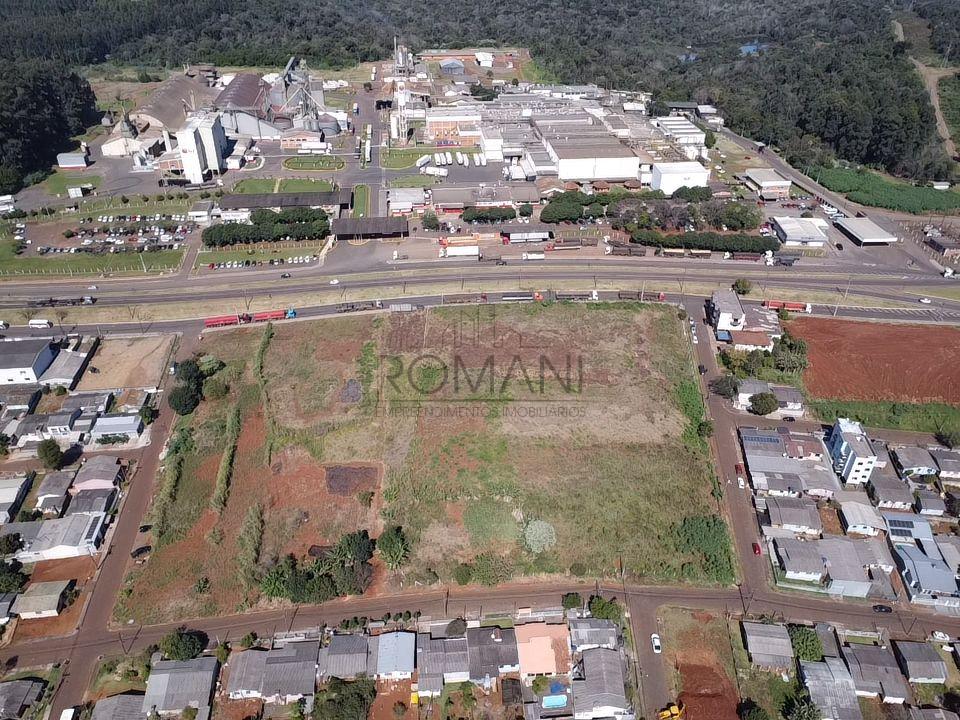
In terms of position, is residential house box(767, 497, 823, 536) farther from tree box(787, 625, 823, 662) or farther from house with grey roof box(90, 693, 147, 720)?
house with grey roof box(90, 693, 147, 720)

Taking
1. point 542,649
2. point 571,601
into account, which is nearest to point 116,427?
point 542,649

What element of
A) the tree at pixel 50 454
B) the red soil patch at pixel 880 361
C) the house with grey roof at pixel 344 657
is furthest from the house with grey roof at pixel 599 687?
the tree at pixel 50 454

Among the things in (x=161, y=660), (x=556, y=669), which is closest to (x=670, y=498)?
(x=556, y=669)

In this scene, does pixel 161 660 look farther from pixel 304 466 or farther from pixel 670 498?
pixel 670 498

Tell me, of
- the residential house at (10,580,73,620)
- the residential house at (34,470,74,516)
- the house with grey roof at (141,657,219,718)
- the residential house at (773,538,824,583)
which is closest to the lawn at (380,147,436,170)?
the residential house at (34,470,74,516)

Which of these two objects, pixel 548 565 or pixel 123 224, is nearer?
pixel 548 565
